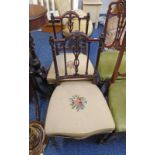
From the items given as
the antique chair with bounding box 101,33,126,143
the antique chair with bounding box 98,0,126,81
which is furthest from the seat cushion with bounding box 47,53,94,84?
the antique chair with bounding box 101,33,126,143

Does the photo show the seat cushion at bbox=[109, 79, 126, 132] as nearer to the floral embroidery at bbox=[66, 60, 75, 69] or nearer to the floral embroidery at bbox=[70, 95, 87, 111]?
the floral embroidery at bbox=[70, 95, 87, 111]

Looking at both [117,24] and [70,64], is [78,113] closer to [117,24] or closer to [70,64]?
[70,64]

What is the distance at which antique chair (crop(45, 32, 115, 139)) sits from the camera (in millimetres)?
1017

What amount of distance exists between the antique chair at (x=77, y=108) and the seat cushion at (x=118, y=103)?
0.05 m

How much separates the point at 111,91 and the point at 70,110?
1.16ft

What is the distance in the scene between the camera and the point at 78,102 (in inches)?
45.3

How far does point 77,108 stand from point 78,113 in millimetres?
40

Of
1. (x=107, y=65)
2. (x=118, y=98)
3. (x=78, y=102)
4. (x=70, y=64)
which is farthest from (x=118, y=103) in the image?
(x=70, y=64)

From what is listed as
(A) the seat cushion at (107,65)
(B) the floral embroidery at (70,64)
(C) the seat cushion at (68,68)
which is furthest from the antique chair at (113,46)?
(B) the floral embroidery at (70,64)

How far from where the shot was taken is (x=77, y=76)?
1.26m

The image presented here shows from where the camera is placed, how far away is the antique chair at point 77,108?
102 centimetres
